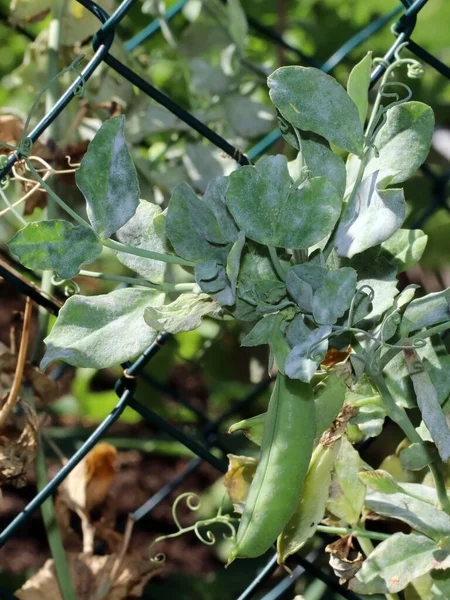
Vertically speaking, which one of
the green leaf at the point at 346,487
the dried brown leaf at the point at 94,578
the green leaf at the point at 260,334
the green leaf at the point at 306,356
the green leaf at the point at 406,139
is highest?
the green leaf at the point at 406,139

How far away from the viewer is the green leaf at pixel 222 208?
0.52 meters

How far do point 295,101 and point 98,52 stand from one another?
174 mm

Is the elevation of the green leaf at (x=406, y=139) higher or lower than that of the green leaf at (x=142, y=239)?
lower

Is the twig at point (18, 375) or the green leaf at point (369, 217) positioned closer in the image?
the green leaf at point (369, 217)

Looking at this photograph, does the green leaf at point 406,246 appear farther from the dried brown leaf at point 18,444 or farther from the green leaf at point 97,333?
the dried brown leaf at point 18,444

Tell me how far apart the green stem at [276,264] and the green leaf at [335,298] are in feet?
0.10

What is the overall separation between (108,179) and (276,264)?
11 centimetres

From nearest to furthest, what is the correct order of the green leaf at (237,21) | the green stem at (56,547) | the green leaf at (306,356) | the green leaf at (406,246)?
1. the green leaf at (306,356)
2. the green leaf at (406,246)
3. the green stem at (56,547)
4. the green leaf at (237,21)

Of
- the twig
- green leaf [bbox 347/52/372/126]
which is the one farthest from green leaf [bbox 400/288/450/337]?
the twig

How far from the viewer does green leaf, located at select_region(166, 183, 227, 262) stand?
1.71 feet

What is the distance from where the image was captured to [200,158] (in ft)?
3.49

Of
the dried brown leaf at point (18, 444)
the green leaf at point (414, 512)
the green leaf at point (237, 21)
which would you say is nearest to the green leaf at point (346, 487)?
the green leaf at point (414, 512)

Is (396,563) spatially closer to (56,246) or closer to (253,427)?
(253,427)

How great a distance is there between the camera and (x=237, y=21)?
0.95m
